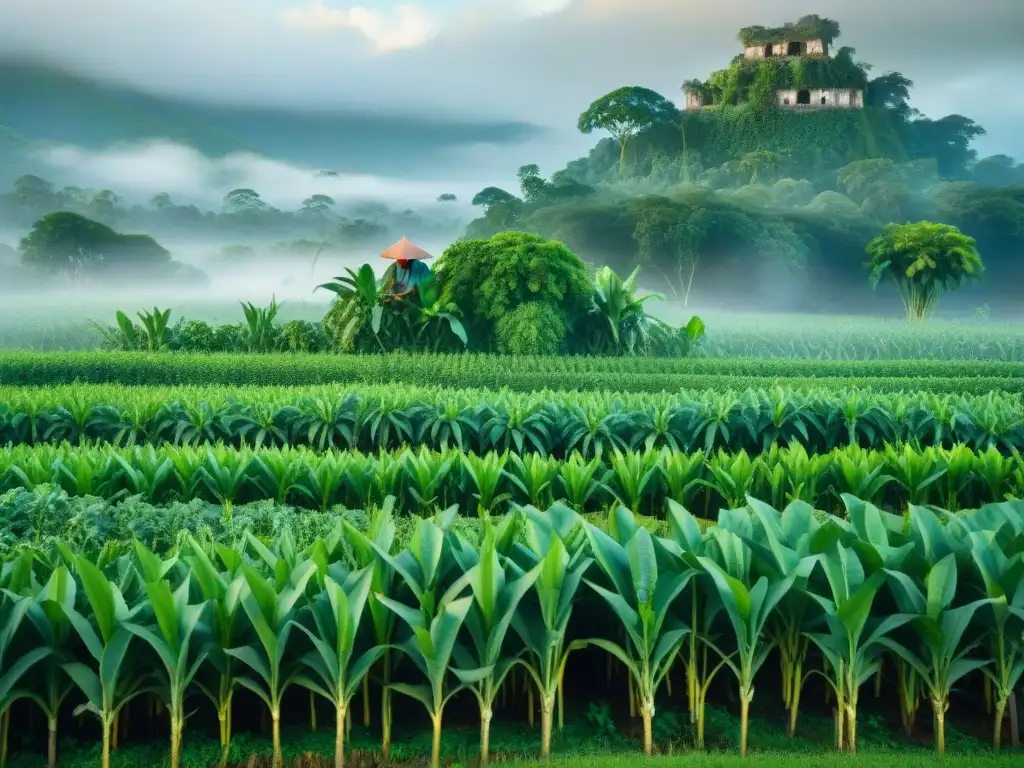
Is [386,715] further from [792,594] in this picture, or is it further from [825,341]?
[825,341]

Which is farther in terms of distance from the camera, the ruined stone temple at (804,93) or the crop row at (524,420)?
the ruined stone temple at (804,93)

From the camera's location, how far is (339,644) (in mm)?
1926

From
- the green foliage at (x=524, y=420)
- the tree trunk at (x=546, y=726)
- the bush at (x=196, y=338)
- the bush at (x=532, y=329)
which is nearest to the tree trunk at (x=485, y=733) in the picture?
the tree trunk at (x=546, y=726)

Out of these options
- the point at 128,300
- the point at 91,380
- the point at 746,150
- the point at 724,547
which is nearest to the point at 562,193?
the point at 746,150

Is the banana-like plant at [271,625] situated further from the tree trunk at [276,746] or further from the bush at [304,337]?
the bush at [304,337]

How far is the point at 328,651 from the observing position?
194 cm

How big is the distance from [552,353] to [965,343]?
8314 millimetres

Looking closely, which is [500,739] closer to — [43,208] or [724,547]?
[724,547]

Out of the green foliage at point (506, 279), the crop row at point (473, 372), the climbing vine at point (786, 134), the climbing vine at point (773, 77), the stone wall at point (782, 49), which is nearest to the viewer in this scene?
the crop row at point (473, 372)

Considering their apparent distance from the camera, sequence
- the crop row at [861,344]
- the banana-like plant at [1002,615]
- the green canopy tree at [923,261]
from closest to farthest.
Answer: the banana-like plant at [1002,615] < the crop row at [861,344] < the green canopy tree at [923,261]

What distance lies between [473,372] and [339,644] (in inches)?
254

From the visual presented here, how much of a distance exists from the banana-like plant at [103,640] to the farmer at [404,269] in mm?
9878

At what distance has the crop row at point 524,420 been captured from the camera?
5.33 m

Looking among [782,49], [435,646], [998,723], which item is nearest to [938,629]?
[998,723]
